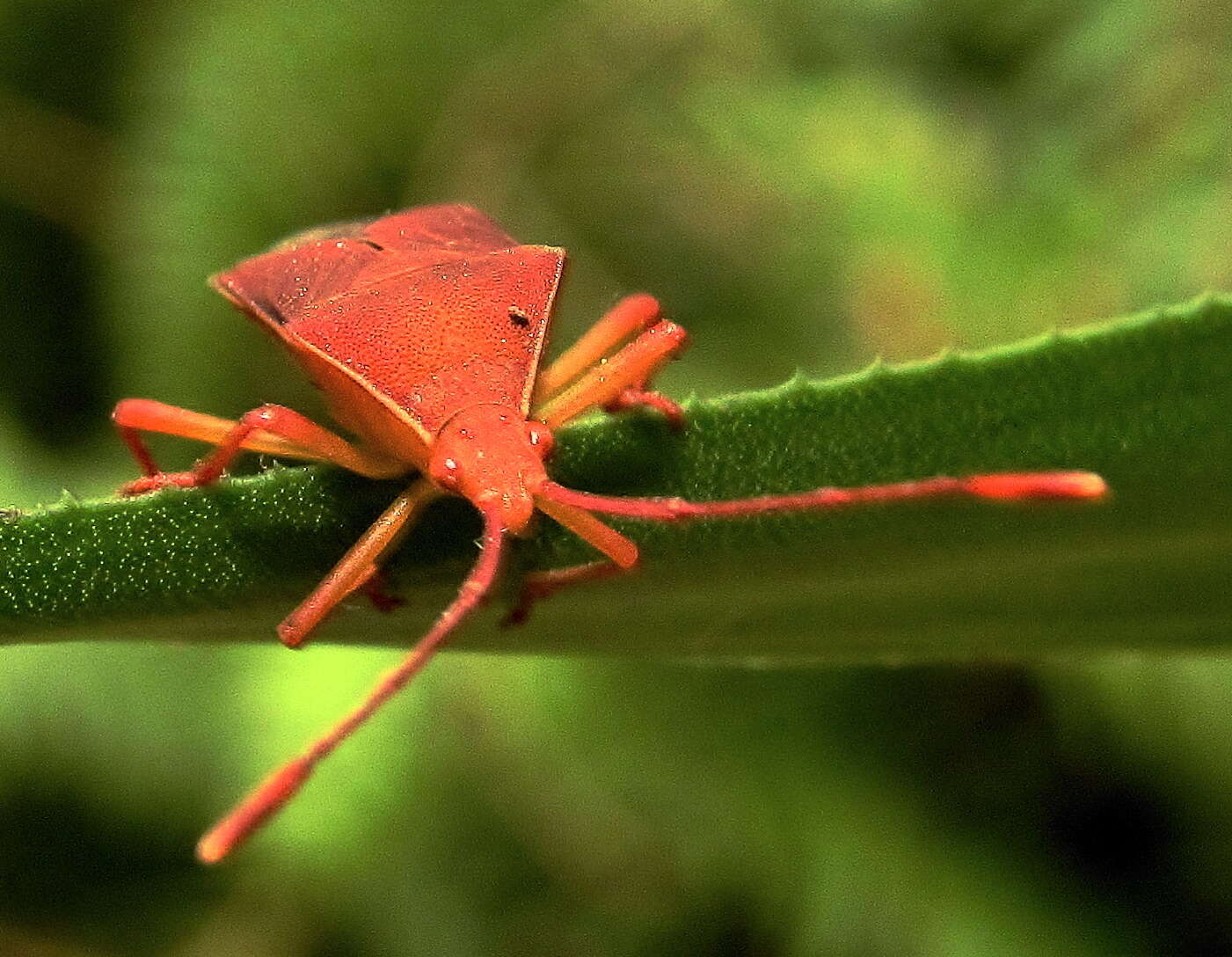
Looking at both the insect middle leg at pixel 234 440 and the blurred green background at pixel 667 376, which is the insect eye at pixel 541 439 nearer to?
the insect middle leg at pixel 234 440

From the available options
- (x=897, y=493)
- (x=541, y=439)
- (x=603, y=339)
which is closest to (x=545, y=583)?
(x=541, y=439)

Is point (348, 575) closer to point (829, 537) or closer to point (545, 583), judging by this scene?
point (545, 583)

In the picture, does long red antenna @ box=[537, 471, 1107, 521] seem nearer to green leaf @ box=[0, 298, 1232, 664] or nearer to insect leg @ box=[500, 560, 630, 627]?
green leaf @ box=[0, 298, 1232, 664]

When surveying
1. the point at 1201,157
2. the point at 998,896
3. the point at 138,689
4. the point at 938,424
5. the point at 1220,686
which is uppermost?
the point at 1201,157

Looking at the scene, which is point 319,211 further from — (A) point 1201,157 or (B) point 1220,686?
(B) point 1220,686

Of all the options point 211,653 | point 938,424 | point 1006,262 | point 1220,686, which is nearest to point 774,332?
point 1006,262

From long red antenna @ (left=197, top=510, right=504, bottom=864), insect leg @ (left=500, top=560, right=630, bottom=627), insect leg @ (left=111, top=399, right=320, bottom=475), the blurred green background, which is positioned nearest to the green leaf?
insect leg @ (left=500, top=560, right=630, bottom=627)

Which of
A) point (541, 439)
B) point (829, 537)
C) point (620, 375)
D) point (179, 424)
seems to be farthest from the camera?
point (179, 424)

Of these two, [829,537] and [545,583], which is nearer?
[829,537]

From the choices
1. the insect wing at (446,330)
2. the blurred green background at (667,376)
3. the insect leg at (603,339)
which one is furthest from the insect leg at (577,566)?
the blurred green background at (667,376)
